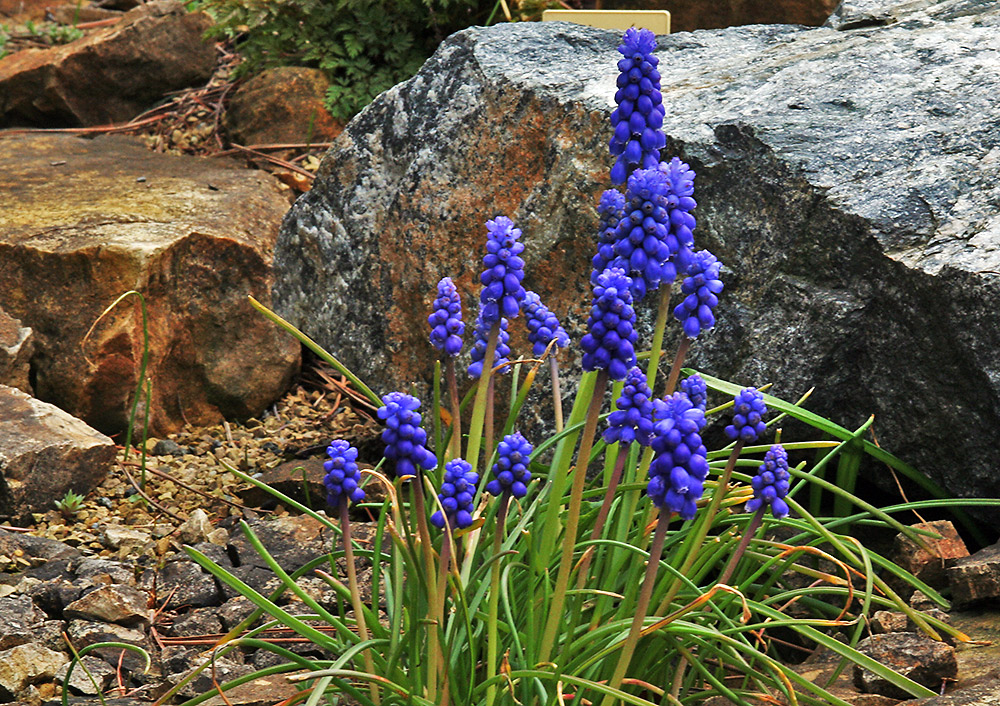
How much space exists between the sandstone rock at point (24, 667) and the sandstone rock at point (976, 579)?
2.55m

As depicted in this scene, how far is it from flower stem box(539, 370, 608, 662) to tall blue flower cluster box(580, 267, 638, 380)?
34mm

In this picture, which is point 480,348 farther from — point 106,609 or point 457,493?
point 106,609

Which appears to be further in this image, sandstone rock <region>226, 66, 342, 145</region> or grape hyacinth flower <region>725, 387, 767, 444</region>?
sandstone rock <region>226, 66, 342, 145</region>

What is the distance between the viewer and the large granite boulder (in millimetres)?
2928

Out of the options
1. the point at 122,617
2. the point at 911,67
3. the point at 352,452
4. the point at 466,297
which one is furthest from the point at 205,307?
the point at 911,67

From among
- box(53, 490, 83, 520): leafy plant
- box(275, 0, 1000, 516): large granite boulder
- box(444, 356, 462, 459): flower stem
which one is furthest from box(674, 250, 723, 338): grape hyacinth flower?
box(53, 490, 83, 520): leafy plant

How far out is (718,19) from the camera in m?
5.71

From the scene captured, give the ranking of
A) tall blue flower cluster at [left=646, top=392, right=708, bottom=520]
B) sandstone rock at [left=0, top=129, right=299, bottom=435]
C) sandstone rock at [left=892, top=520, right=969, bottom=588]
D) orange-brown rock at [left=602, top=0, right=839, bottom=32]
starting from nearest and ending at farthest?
tall blue flower cluster at [left=646, top=392, right=708, bottom=520] → sandstone rock at [left=892, top=520, right=969, bottom=588] → sandstone rock at [left=0, top=129, right=299, bottom=435] → orange-brown rock at [left=602, top=0, right=839, bottom=32]

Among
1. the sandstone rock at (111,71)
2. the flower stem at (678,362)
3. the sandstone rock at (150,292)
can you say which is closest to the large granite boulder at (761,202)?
the sandstone rock at (150,292)

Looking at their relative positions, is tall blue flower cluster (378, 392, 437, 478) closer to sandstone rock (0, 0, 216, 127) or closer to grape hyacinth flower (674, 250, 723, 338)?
grape hyacinth flower (674, 250, 723, 338)

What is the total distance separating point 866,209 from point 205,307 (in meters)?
3.09

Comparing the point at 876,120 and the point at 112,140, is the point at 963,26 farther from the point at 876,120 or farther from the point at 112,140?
the point at 112,140

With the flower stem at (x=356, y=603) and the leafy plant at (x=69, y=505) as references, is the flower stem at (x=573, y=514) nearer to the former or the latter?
the flower stem at (x=356, y=603)

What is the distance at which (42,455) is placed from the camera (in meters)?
3.69
